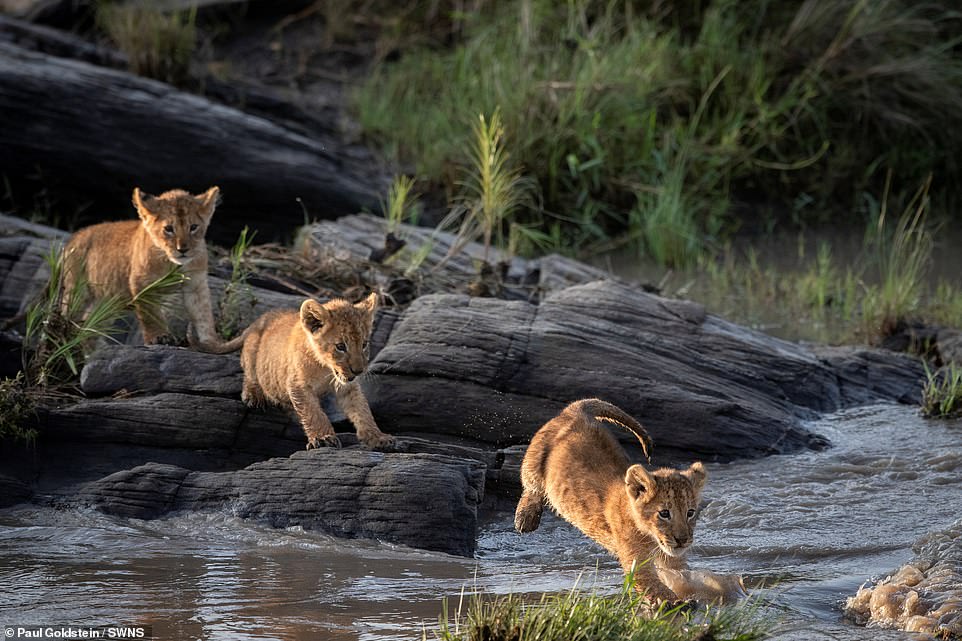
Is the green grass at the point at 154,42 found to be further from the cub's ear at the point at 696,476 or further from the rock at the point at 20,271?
the cub's ear at the point at 696,476

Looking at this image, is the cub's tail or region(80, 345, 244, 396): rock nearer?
the cub's tail

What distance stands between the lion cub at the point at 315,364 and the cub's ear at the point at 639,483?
5.73 feet

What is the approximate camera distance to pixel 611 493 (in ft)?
21.0

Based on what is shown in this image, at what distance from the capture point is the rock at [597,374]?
8.20 m

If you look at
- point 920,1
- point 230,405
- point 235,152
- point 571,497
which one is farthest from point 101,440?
point 920,1

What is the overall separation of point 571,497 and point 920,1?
38.5 feet

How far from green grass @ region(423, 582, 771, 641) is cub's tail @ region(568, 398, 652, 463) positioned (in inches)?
67.4

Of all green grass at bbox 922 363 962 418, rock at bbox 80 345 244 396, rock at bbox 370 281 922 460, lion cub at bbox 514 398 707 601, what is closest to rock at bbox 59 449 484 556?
lion cub at bbox 514 398 707 601

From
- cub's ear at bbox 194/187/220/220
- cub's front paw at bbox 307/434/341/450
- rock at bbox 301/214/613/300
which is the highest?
cub's ear at bbox 194/187/220/220

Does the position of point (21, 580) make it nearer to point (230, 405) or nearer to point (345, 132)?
point (230, 405)

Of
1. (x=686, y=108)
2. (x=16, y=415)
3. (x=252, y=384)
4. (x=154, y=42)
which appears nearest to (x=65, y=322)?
(x=16, y=415)

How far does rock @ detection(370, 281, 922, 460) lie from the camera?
26.9 ft

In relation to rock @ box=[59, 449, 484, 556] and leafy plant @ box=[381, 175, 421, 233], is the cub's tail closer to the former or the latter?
rock @ box=[59, 449, 484, 556]

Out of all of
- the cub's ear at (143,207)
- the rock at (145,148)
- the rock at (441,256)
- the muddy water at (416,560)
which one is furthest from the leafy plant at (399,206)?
the muddy water at (416,560)
